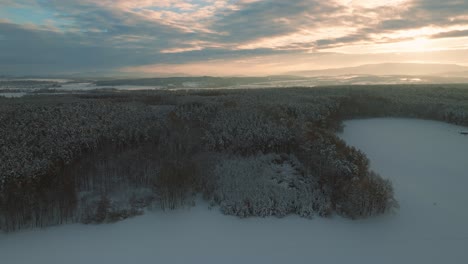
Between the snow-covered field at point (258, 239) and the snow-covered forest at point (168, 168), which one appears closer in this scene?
the snow-covered field at point (258, 239)

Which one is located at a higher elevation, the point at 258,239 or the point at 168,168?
the point at 168,168

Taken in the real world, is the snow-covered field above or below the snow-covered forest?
below

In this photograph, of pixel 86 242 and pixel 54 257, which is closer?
pixel 54 257

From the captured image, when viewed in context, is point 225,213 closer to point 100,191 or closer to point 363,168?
point 100,191

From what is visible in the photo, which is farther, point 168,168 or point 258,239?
point 168,168

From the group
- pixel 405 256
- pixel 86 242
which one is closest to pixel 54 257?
pixel 86 242
